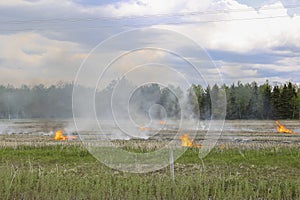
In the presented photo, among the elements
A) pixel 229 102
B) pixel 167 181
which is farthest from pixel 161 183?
pixel 229 102

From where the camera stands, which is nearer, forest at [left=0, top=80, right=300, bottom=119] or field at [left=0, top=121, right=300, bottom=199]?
field at [left=0, top=121, right=300, bottom=199]

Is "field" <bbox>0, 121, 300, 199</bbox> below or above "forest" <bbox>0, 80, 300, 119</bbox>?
below

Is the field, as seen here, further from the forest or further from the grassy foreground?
the forest

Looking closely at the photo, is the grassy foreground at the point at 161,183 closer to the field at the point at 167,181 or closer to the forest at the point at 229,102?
the field at the point at 167,181

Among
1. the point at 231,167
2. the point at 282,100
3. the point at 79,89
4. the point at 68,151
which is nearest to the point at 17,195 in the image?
the point at 79,89

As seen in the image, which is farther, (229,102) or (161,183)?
(229,102)

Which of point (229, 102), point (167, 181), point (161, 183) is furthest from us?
point (229, 102)

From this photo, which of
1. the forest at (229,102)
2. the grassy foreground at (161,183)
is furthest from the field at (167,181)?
the forest at (229,102)

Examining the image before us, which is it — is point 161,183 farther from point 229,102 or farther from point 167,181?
point 229,102

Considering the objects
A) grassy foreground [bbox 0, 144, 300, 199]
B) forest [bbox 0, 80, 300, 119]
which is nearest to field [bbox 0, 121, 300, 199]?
grassy foreground [bbox 0, 144, 300, 199]

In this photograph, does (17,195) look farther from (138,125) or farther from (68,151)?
(68,151)

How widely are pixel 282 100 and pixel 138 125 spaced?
2557 inches

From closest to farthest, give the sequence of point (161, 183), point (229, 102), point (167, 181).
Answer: point (161, 183) < point (167, 181) < point (229, 102)

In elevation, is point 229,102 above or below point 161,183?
above
